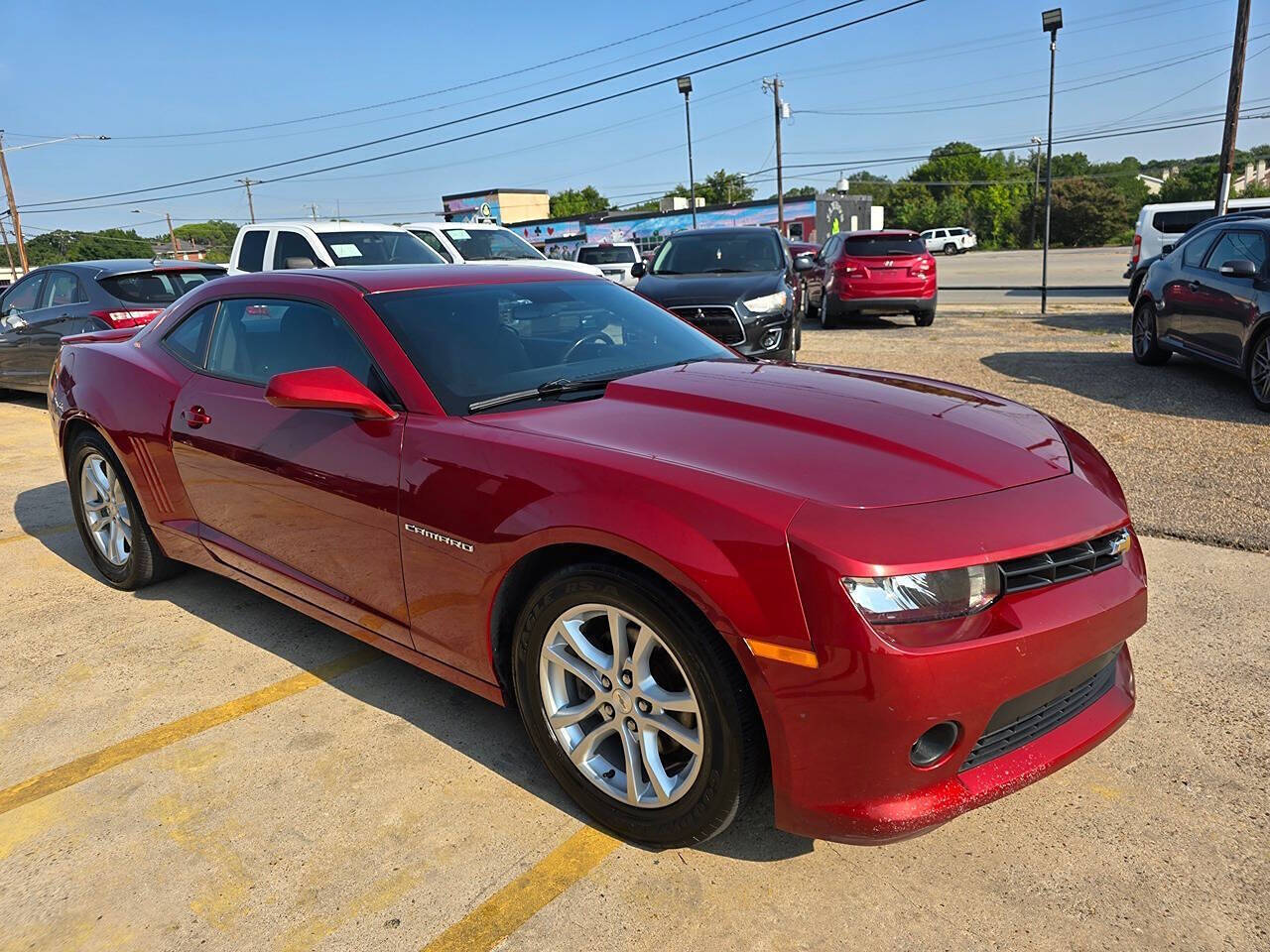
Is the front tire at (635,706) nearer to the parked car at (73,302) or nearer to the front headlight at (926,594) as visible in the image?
the front headlight at (926,594)

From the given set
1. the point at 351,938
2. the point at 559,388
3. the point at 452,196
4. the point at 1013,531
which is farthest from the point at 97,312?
the point at 452,196

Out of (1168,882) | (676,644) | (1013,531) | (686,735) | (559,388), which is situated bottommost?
(1168,882)

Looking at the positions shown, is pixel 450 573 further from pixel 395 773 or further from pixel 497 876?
pixel 497 876

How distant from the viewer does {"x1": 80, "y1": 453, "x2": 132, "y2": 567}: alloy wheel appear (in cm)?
425

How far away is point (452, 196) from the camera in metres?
82.5

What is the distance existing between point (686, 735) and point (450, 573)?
34.8 inches

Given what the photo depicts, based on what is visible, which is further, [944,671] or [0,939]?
[0,939]

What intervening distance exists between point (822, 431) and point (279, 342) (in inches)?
84.3

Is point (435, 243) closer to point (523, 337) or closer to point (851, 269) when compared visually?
point (851, 269)

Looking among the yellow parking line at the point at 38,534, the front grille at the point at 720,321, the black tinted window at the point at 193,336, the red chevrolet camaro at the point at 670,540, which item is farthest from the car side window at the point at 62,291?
the red chevrolet camaro at the point at 670,540

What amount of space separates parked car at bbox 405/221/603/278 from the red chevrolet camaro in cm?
874

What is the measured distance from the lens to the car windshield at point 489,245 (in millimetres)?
12547

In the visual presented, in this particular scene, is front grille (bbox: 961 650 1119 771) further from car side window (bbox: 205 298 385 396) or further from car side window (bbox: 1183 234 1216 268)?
car side window (bbox: 1183 234 1216 268)

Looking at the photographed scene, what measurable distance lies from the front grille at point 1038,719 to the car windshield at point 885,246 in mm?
12600
